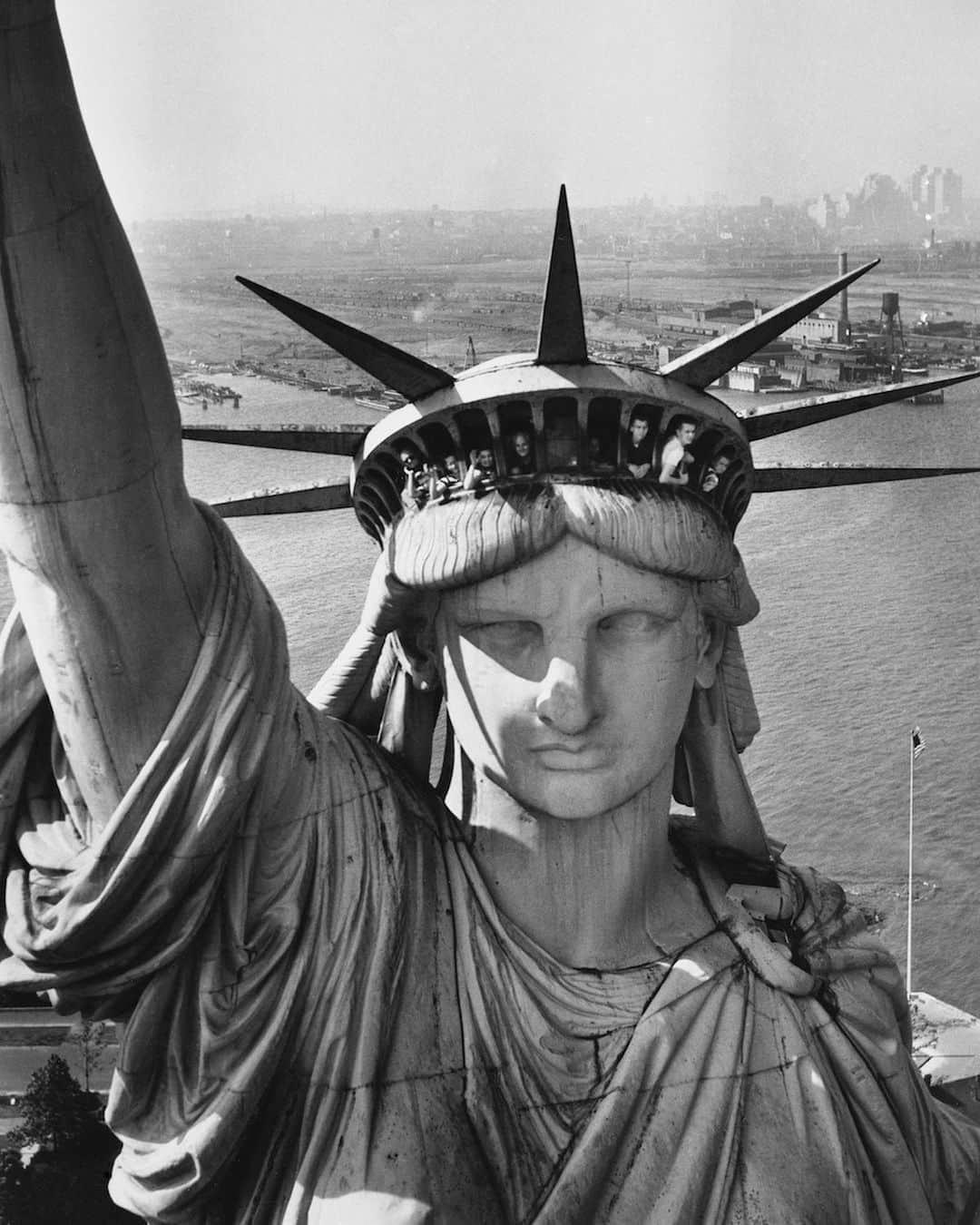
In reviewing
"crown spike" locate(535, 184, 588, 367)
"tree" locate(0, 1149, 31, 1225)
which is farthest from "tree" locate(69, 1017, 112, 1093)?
"crown spike" locate(535, 184, 588, 367)

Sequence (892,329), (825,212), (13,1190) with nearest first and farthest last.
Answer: (13,1190)
(892,329)
(825,212)

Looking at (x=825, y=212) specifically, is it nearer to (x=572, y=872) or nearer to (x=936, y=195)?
(x=936, y=195)

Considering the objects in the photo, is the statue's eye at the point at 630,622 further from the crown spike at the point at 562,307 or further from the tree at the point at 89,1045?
the tree at the point at 89,1045

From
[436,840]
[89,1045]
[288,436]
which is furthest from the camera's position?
[89,1045]

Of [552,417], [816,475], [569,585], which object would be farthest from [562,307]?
[816,475]

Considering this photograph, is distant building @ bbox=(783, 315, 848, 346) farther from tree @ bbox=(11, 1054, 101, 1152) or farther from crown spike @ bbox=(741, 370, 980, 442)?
crown spike @ bbox=(741, 370, 980, 442)

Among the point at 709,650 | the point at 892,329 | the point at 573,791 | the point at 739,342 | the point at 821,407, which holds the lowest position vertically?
the point at 892,329

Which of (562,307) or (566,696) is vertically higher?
(562,307)
